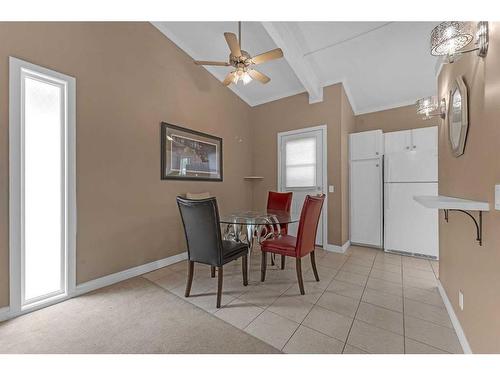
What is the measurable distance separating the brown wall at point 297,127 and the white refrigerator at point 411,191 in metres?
0.78

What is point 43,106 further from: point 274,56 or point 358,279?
point 358,279

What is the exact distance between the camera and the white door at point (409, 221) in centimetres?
314

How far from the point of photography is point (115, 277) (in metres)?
2.38

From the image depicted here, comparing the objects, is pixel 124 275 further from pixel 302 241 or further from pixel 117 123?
pixel 302 241

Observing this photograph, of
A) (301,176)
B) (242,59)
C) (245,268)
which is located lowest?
(245,268)

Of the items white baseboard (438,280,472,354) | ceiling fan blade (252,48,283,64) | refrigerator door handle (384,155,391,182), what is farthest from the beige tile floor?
ceiling fan blade (252,48,283,64)

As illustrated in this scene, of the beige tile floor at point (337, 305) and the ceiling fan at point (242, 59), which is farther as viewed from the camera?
the ceiling fan at point (242, 59)

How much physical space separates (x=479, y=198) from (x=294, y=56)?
257 centimetres

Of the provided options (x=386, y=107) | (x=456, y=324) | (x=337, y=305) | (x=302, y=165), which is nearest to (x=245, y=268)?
(x=337, y=305)

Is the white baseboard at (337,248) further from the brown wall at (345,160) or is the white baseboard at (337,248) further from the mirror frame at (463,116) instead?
the mirror frame at (463,116)

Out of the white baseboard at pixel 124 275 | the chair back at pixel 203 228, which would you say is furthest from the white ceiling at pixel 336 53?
the white baseboard at pixel 124 275

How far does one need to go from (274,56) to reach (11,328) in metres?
3.33

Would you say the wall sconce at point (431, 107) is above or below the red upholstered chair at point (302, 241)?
above

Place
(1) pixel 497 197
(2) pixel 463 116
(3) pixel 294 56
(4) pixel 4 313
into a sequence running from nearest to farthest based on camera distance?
(1) pixel 497 197
(2) pixel 463 116
(4) pixel 4 313
(3) pixel 294 56
